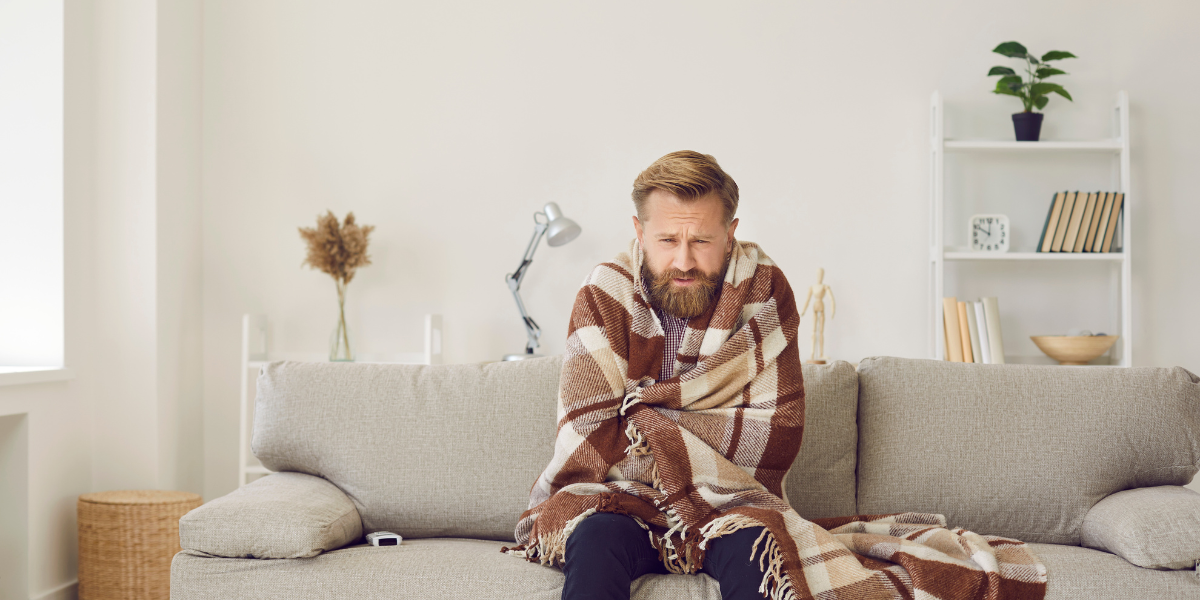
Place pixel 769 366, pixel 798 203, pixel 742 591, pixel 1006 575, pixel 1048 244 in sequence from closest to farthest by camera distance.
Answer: pixel 742 591 < pixel 1006 575 < pixel 769 366 < pixel 1048 244 < pixel 798 203

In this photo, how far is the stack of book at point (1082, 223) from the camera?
293cm

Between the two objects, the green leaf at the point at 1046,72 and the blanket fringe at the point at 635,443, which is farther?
the green leaf at the point at 1046,72

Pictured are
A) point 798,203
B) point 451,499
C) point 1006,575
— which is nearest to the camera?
point 1006,575

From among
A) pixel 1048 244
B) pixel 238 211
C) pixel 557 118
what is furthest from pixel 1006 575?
pixel 238 211

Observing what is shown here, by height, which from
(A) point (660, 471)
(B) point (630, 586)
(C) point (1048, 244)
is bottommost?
(B) point (630, 586)

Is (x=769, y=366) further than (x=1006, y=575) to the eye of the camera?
Yes

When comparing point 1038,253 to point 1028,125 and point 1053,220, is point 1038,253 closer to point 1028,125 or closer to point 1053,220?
point 1053,220

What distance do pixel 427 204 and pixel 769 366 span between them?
6.24 feet

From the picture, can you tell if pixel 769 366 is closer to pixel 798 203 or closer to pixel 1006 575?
pixel 1006 575

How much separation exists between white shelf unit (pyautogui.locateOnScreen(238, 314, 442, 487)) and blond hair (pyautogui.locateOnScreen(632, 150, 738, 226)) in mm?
1473

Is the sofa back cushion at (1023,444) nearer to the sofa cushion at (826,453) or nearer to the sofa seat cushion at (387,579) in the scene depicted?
the sofa cushion at (826,453)

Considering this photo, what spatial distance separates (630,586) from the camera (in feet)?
4.88

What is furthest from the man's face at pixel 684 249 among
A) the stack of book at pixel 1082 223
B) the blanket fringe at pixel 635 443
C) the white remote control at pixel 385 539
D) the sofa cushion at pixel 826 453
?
the stack of book at pixel 1082 223

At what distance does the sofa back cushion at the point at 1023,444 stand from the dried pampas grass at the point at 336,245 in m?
1.90
